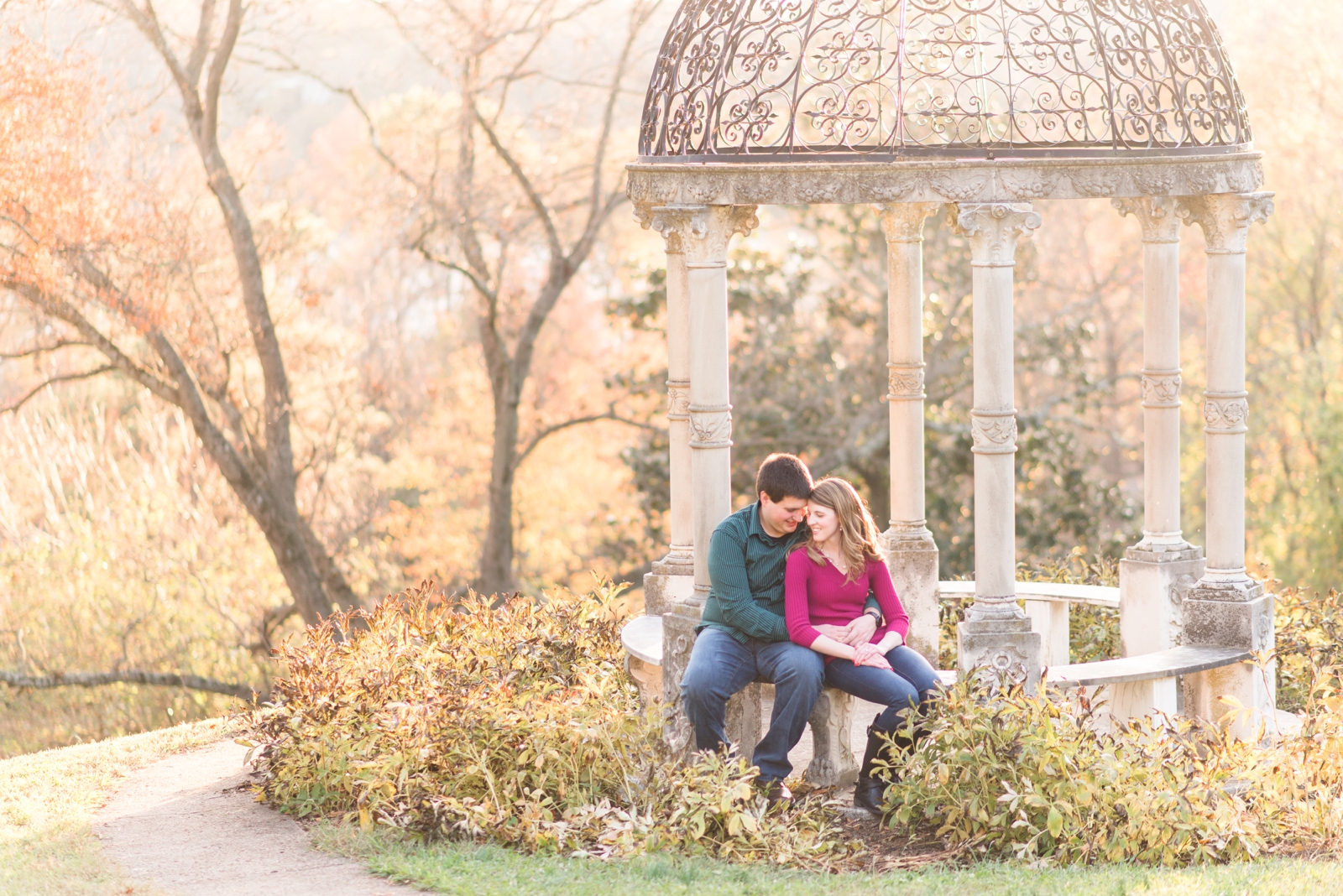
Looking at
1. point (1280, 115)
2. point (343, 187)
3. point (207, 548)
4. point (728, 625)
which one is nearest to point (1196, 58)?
point (728, 625)

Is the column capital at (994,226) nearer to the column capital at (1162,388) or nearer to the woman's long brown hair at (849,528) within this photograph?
the woman's long brown hair at (849,528)

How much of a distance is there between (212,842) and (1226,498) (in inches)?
205

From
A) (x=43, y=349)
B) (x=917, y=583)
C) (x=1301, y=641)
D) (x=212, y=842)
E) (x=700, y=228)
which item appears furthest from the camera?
(x=43, y=349)

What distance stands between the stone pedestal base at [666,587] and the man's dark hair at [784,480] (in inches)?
70.1

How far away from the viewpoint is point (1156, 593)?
810cm

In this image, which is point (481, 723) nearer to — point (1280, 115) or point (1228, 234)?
point (1228, 234)

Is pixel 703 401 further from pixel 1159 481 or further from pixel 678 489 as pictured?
pixel 1159 481

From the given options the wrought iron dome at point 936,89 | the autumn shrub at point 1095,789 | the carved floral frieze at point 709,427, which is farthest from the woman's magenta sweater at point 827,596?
the wrought iron dome at point 936,89

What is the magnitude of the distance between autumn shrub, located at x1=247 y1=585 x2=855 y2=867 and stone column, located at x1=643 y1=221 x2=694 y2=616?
53 centimetres

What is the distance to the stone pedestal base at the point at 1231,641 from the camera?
23.5 ft

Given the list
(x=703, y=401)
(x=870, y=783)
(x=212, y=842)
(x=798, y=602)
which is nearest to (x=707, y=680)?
(x=798, y=602)

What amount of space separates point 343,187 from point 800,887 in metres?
23.0

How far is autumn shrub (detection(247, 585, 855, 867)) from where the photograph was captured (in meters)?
5.93

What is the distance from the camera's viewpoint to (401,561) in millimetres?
21734
